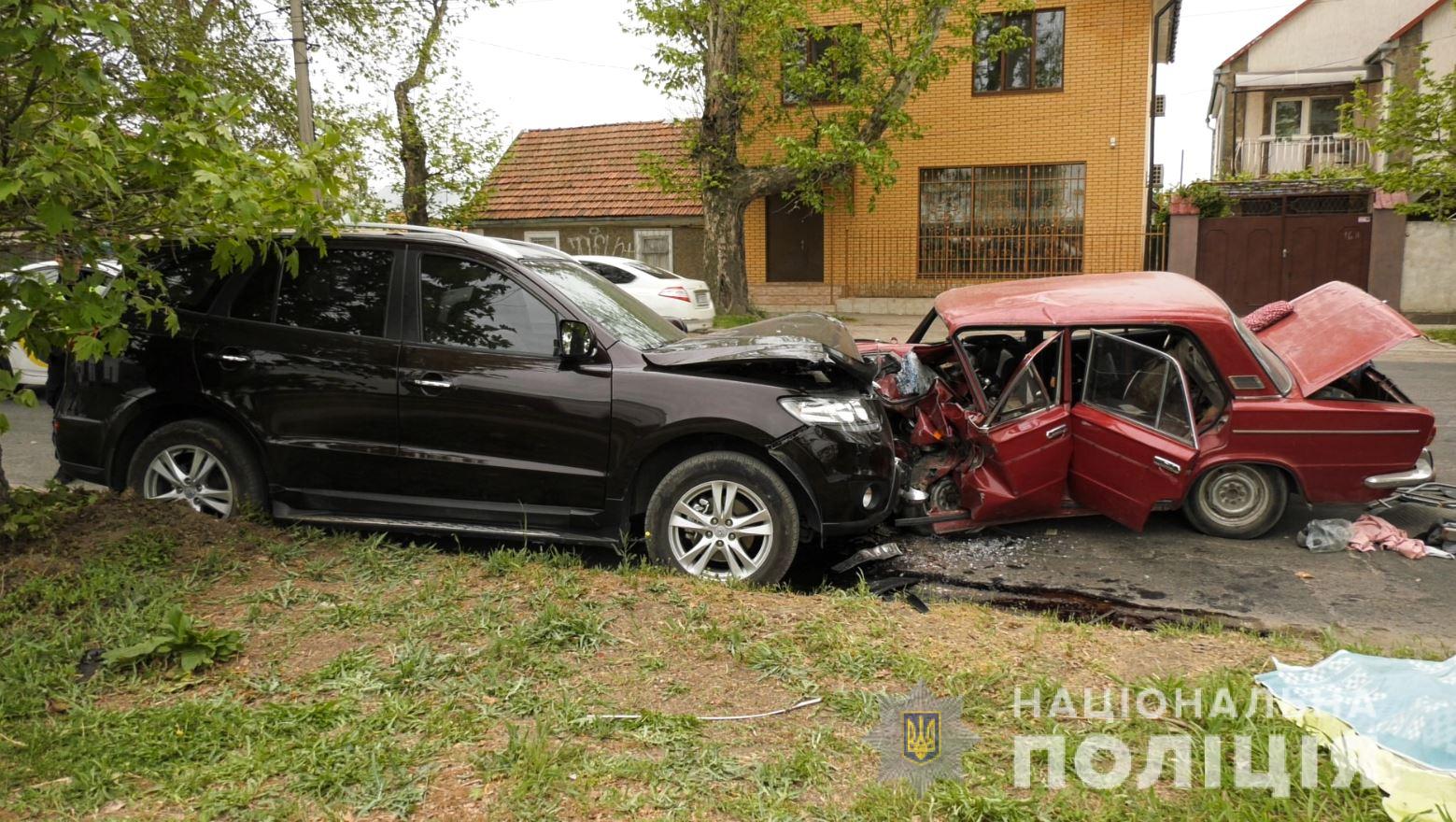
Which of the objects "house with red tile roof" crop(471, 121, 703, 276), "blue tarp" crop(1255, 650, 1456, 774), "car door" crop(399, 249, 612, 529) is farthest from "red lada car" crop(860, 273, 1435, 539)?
"house with red tile roof" crop(471, 121, 703, 276)

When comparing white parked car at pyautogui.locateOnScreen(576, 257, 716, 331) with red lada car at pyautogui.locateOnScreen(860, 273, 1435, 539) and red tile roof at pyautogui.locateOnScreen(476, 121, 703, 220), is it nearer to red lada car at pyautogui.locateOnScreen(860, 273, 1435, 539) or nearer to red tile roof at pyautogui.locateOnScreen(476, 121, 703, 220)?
red tile roof at pyautogui.locateOnScreen(476, 121, 703, 220)

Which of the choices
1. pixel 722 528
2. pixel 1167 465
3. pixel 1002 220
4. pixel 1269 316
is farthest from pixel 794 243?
pixel 722 528

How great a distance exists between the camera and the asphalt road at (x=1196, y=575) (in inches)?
193

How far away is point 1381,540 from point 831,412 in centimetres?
359

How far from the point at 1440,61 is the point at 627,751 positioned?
87.4 ft

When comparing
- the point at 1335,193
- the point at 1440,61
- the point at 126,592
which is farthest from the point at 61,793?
the point at 1440,61

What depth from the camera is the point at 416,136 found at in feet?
64.3

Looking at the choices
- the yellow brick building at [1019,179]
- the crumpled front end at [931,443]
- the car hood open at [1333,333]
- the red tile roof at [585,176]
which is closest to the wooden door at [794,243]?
the yellow brick building at [1019,179]

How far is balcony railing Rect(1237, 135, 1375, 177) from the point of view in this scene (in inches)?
937

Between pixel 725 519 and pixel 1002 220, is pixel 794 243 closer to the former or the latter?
pixel 1002 220

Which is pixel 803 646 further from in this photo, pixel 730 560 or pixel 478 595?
pixel 478 595

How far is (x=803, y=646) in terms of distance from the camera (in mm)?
3896

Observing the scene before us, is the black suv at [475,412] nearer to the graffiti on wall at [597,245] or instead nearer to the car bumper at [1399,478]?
the car bumper at [1399,478]

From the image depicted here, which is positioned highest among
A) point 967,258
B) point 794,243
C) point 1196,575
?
Answer: point 794,243
